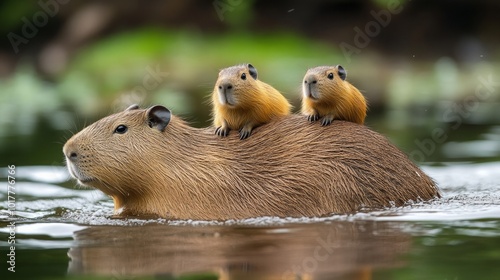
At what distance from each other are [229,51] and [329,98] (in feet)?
36.1

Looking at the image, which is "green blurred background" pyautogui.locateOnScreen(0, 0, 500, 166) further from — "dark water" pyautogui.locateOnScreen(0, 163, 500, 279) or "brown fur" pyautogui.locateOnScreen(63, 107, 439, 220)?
"dark water" pyautogui.locateOnScreen(0, 163, 500, 279)

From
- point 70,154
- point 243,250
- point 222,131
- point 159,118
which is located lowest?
point 243,250

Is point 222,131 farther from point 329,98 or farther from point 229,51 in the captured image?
point 229,51

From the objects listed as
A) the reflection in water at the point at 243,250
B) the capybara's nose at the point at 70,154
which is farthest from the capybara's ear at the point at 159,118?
the reflection in water at the point at 243,250

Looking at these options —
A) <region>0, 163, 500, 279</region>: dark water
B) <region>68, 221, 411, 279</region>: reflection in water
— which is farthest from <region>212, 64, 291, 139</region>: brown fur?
<region>68, 221, 411, 279</region>: reflection in water

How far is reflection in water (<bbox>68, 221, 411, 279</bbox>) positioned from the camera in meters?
A: 5.29

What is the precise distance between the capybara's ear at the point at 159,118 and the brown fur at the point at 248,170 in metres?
0.04

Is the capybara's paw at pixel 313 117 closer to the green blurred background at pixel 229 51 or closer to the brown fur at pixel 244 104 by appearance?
the brown fur at pixel 244 104

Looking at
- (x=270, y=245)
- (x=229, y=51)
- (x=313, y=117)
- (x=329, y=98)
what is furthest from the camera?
(x=229, y=51)

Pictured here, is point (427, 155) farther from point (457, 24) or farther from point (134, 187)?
point (457, 24)

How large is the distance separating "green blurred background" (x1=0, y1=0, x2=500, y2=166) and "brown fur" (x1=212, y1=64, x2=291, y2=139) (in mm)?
6649

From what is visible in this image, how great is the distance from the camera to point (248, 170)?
24.2ft

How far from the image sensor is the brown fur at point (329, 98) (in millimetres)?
7438

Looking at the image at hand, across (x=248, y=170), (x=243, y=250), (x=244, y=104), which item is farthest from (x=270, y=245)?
(x=244, y=104)
